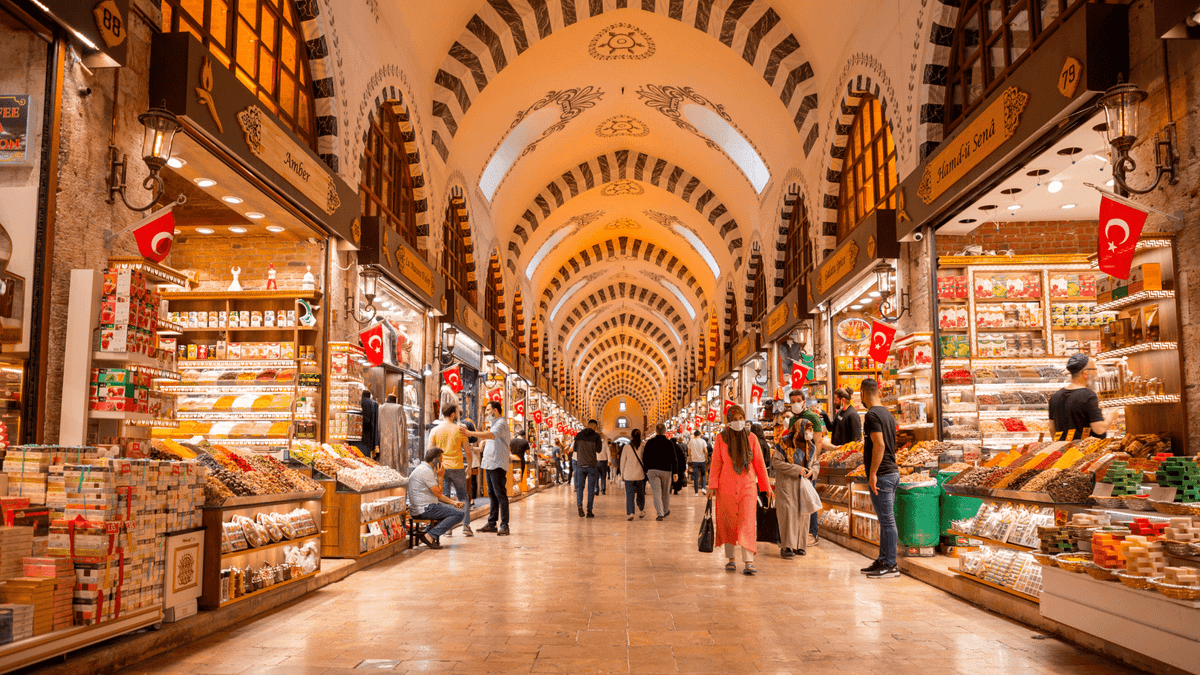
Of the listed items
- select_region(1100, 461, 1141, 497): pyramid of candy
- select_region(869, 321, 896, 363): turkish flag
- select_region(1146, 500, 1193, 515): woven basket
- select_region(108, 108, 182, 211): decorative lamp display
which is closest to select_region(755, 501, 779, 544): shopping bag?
select_region(869, 321, 896, 363): turkish flag

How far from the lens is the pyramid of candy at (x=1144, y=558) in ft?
10.2

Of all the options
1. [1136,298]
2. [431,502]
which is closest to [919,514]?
[1136,298]

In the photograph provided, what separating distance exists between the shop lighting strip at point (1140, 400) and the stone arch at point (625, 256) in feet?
64.1

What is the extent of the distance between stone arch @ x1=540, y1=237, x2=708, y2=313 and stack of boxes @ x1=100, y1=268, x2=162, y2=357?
20.1 m

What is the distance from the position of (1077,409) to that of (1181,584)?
254cm

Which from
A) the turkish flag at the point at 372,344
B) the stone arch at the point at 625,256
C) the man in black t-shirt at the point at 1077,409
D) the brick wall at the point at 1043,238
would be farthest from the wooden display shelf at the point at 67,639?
the stone arch at the point at 625,256

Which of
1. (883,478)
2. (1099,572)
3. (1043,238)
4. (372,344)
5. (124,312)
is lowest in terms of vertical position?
(1099,572)

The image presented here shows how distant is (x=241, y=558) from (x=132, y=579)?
100 centimetres

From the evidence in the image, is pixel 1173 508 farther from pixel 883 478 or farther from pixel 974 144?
pixel 974 144

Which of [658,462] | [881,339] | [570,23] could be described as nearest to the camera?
[881,339]

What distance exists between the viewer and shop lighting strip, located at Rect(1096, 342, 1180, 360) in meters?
4.09

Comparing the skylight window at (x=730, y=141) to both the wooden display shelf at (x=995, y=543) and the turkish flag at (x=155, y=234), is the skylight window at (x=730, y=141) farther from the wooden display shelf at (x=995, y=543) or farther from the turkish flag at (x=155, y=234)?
the turkish flag at (x=155, y=234)

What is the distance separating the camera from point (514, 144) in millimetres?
14539

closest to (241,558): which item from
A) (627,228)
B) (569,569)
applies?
(569,569)
